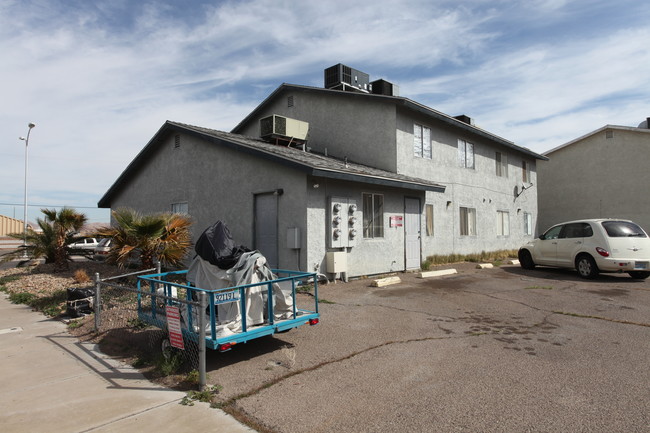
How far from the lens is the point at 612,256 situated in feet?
37.2

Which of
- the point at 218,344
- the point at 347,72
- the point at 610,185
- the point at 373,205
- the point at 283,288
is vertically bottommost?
the point at 218,344

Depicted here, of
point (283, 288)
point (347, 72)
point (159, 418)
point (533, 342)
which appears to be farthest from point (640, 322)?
point (347, 72)

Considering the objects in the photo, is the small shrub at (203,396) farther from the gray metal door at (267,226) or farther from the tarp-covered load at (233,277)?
the gray metal door at (267,226)

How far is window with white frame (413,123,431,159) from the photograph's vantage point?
1545 centimetres

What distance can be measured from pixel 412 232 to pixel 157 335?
911 centimetres

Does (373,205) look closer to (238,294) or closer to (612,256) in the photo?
(612,256)

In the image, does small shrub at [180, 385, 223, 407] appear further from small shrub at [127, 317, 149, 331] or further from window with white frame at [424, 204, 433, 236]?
window with white frame at [424, 204, 433, 236]

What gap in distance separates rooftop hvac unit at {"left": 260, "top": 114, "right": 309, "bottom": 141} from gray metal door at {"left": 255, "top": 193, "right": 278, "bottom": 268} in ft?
12.1

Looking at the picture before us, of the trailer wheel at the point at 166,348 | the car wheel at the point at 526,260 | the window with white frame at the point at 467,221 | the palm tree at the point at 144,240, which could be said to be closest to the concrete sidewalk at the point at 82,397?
the trailer wheel at the point at 166,348

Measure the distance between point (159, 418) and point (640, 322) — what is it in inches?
287

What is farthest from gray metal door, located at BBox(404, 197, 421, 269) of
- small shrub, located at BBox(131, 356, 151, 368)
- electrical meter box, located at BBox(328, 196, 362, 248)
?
small shrub, located at BBox(131, 356, 151, 368)

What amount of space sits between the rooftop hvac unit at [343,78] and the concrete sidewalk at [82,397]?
45.5ft

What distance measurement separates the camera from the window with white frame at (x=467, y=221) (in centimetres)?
1769

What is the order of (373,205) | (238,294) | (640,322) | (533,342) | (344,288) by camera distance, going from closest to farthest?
(238,294) < (533,342) < (640,322) < (344,288) < (373,205)
